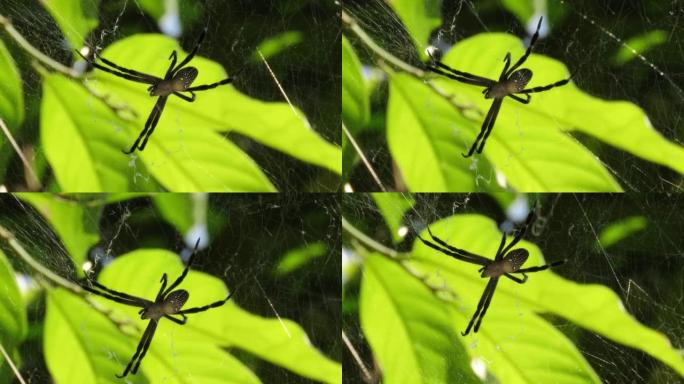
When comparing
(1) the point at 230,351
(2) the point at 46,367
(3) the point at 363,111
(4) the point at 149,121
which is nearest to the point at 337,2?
(3) the point at 363,111

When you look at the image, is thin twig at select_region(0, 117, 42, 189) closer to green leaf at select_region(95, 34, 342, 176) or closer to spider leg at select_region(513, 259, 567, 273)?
green leaf at select_region(95, 34, 342, 176)

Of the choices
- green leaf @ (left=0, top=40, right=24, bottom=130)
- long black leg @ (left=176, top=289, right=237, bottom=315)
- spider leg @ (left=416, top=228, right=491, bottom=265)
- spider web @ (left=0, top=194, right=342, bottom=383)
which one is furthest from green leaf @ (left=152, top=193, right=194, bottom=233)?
spider leg @ (left=416, top=228, right=491, bottom=265)

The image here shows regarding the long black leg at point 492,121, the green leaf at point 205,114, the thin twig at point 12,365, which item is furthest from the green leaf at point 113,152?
the long black leg at point 492,121

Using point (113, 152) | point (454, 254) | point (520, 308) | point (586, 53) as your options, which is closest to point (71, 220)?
point (113, 152)

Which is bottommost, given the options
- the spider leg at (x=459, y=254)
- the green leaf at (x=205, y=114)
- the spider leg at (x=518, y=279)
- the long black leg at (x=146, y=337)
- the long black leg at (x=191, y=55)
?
the long black leg at (x=146, y=337)

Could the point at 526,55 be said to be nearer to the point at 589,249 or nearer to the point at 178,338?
the point at 589,249

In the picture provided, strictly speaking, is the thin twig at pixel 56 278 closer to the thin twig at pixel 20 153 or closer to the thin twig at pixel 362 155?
the thin twig at pixel 20 153
